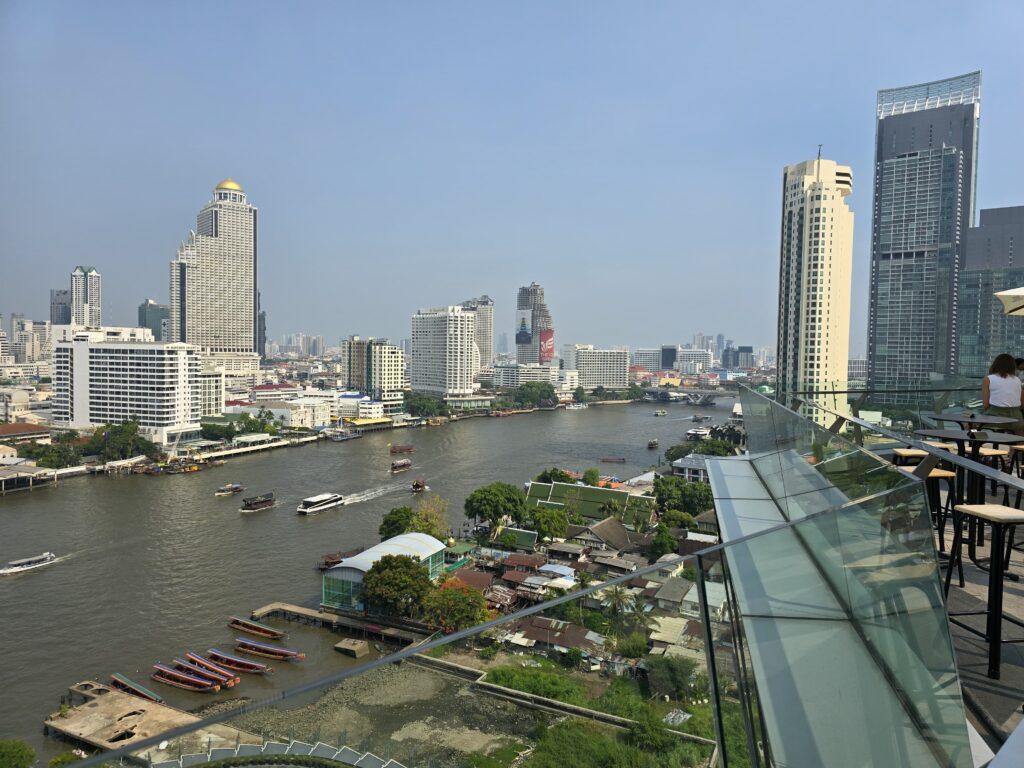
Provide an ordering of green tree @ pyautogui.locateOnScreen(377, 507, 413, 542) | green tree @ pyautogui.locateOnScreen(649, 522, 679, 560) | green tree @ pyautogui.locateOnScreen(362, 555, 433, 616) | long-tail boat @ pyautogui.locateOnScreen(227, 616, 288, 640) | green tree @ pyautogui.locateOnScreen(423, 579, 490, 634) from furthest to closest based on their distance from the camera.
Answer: green tree @ pyautogui.locateOnScreen(377, 507, 413, 542) → green tree @ pyautogui.locateOnScreen(649, 522, 679, 560) → green tree @ pyautogui.locateOnScreen(362, 555, 433, 616) → green tree @ pyautogui.locateOnScreen(423, 579, 490, 634) → long-tail boat @ pyautogui.locateOnScreen(227, 616, 288, 640)

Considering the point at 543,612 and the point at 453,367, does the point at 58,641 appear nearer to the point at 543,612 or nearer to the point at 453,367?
the point at 543,612

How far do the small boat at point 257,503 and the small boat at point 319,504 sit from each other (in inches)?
17.9

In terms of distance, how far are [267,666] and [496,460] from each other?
26.9 feet

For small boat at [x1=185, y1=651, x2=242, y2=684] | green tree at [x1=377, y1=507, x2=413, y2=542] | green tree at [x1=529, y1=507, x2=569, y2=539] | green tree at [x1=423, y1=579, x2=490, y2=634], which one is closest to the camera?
small boat at [x1=185, y1=651, x2=242, y2=684]

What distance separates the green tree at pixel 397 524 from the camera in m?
7.10

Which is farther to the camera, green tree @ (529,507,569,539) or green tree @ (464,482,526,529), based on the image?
green tree @ (464,482,526,529)

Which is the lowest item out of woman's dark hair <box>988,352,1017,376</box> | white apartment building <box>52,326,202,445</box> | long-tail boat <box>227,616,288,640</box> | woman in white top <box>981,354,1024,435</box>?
long-tail boat <box>227,616,288,640</box>

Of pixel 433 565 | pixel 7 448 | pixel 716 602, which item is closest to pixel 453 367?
pixel 7 448

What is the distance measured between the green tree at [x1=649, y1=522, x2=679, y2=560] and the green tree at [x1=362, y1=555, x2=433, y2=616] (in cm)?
255

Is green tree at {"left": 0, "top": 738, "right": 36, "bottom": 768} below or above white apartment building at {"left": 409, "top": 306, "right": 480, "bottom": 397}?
below

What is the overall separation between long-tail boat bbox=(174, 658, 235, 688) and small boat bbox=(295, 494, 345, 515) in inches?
154

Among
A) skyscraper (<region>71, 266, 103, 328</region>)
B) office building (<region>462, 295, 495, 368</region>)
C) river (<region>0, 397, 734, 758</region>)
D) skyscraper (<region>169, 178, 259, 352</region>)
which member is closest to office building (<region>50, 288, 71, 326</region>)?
skyscraper (<region>71, 266, 103, 328</region>)

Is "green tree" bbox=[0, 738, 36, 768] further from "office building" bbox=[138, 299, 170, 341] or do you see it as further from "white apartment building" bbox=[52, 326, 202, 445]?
"office building" bbox=[138, 299, 170, 341]

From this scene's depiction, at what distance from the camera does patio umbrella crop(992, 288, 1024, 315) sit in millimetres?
1853
